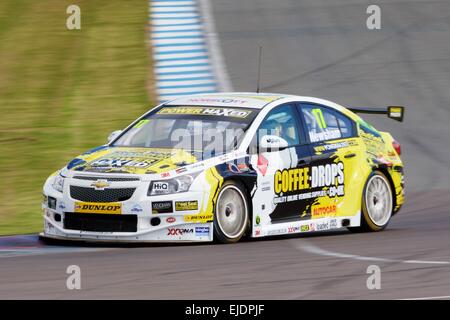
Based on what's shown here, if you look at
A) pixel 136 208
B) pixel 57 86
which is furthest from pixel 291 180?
pixel 57 86

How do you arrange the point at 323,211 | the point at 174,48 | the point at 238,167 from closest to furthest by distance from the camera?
1. the point at 238,167
2. the point at 323,211
3. the point at 174,48

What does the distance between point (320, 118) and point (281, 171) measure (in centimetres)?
113

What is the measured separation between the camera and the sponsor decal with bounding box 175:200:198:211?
10781mm

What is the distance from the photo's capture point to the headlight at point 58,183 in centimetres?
1109

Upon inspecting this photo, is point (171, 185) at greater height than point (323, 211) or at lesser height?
greater

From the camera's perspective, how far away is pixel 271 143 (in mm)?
11531

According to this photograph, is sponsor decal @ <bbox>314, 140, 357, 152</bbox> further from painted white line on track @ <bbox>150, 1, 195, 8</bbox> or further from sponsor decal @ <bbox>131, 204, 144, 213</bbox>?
painted white line on track @ <bbox>150, 1, 195, 8</bbox>

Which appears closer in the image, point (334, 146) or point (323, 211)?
point (323, 211)

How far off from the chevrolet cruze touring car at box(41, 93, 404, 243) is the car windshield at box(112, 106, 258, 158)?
13 millimetres

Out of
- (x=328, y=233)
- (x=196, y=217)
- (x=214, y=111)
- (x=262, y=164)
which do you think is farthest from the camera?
(x=328, y=233)

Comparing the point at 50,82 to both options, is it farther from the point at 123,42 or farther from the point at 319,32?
the point at 319,32

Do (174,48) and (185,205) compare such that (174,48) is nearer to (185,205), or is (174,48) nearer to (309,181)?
(309,181)

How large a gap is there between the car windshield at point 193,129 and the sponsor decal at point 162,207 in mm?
696

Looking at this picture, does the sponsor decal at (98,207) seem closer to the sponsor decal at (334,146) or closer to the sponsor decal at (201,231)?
the sponsor decal at (201,231)
